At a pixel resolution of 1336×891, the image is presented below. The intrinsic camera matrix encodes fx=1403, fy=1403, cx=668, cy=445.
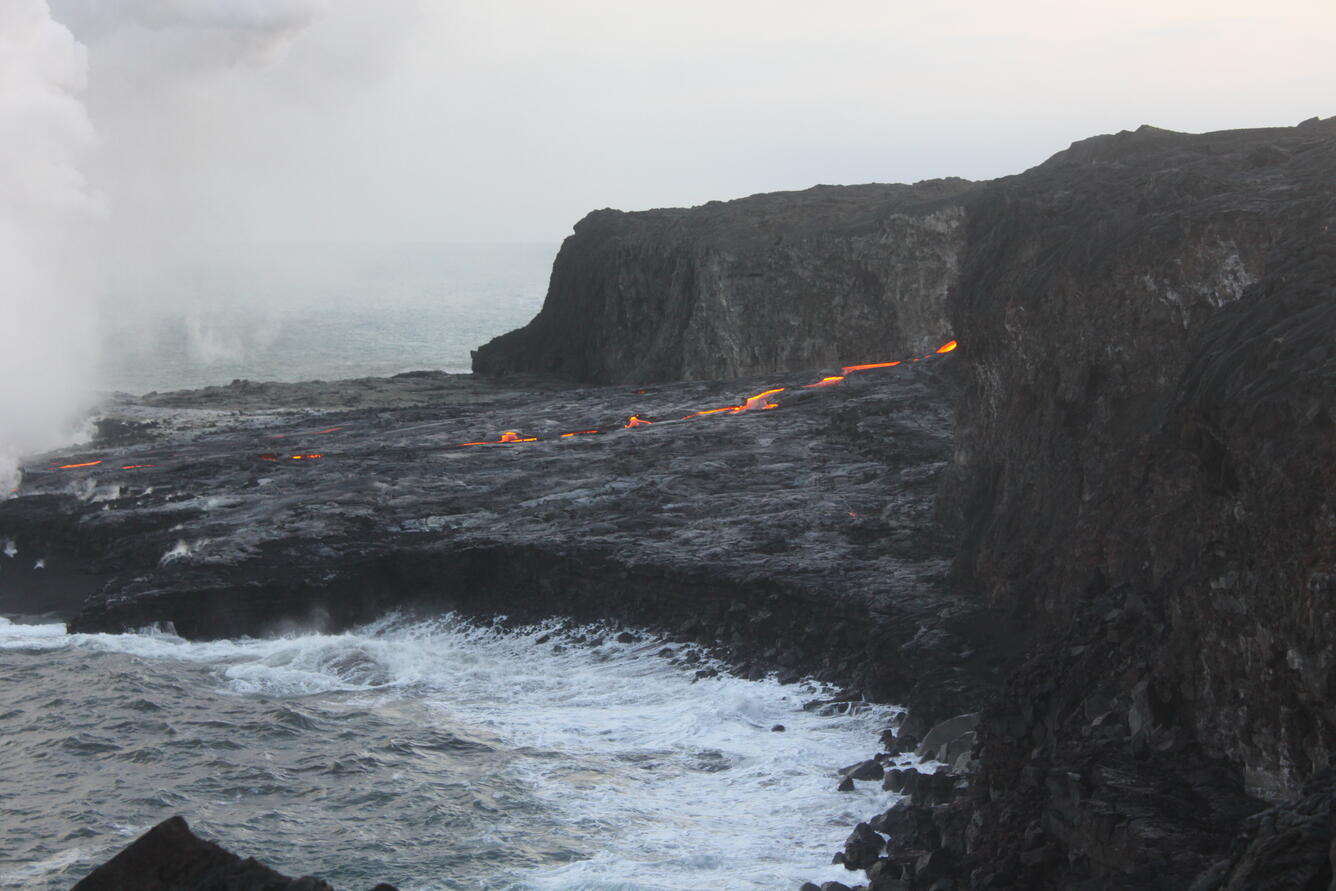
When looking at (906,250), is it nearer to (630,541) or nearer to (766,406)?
(766,406)

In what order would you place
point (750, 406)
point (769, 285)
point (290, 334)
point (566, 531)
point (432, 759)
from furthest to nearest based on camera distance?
point (290, 334), point (769, 285), point (750, 406), point (566, 531), point (432, 759)

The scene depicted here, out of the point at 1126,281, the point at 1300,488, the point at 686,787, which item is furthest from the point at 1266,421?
the point at 686,787

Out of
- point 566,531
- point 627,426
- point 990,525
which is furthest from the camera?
point 627,426

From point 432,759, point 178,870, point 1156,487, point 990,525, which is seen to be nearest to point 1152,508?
point 1156,487

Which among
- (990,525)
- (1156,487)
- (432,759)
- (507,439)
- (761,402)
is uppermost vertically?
(761,402)

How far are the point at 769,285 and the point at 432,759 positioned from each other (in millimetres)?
38566

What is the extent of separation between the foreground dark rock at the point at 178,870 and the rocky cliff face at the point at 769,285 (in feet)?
152

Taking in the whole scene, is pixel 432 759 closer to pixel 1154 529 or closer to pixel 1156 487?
pixel 1154 529

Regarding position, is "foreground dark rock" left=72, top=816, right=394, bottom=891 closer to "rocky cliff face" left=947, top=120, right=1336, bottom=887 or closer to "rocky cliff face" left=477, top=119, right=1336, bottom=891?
"rocky cliff face" left=477, top=119, right=1336, bottom=891

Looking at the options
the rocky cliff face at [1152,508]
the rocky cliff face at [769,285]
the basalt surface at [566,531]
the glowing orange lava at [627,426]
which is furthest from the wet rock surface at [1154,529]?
the rocky cliff face at [769,285]

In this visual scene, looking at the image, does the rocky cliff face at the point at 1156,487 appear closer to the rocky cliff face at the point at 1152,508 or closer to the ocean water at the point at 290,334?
the rocky cliff face at the point at 1152,508

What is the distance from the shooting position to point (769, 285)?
5747cm

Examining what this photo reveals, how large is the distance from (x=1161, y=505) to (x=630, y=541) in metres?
13.2

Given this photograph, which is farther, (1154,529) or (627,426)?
(627,426)
